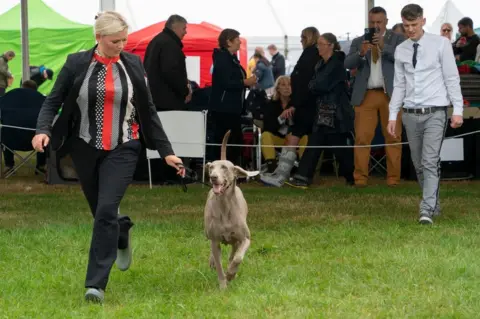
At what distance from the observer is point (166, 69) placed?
12.2m

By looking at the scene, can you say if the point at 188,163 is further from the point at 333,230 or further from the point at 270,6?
the point at 270,6

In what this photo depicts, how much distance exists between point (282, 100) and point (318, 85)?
119cm

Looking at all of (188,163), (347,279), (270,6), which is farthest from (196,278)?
(270,6)

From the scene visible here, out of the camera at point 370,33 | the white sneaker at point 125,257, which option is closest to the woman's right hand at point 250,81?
the camera at point 370,33

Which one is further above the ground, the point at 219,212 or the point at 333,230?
the point at 219,212

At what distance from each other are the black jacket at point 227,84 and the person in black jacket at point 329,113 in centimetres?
94

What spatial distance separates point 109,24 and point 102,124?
57cm

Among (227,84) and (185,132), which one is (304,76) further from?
(185,132)

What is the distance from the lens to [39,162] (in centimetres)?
1428

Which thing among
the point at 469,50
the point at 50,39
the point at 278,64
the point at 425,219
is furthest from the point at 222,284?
the point at 50,39

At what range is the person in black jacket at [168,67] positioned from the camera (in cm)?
1219

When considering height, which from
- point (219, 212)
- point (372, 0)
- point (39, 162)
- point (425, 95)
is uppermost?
point (372, 0)

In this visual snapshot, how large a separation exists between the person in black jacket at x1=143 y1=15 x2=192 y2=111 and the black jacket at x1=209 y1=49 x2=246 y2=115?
421 mm

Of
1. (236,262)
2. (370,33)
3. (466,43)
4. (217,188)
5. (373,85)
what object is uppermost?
(370,33)
